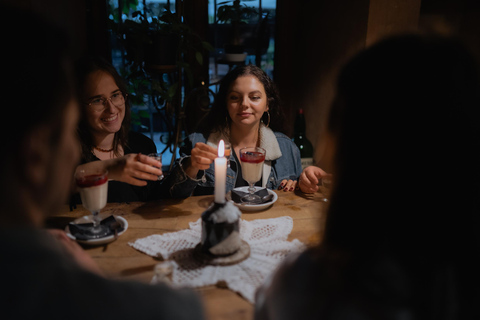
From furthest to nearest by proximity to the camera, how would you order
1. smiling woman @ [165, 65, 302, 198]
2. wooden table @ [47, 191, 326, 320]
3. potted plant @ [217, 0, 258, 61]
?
potted plant @ [217, 0, 258, 61] < smiling woman @ [165, 65, 302, 198] < wooden table @ [47, 191, 326, 320]

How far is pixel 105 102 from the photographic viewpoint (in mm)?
1959

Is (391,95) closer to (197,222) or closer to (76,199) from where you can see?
(197,222)

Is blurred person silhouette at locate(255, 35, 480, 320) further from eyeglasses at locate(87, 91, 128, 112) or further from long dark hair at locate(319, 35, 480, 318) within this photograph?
eyeglasses at locate(87, 91, 128, 112)

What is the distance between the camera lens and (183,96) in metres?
3.24

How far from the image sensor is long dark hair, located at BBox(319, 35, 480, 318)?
0.63 m

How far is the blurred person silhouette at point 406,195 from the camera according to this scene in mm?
622

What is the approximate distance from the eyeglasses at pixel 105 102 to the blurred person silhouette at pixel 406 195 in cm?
160

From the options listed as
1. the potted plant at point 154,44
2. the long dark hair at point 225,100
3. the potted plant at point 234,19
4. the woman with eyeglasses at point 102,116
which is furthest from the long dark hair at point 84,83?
the potted plant at point 234,19

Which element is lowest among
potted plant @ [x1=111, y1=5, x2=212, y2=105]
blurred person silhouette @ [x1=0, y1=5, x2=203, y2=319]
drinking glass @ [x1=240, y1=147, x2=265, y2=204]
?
drinking glass @ [x1=240, y1=147, x2=265, y2=204]

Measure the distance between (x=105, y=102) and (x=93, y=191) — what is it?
799mm

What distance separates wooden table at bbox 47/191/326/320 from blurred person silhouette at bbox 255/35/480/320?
0.92 feet

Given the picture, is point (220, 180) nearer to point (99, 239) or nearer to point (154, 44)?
point (99, 239)

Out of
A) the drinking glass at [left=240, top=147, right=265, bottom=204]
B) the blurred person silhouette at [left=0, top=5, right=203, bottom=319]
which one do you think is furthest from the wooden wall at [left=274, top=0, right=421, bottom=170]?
the blurred person silhouette at [left=0, top=5, right=203, bottom=319]

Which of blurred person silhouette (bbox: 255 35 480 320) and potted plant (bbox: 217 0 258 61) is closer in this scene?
blurred person silhouette (bbox: 255 35 480 320)
